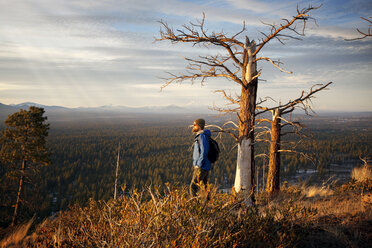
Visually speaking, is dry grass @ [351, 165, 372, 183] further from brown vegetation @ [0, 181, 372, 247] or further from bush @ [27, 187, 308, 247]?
bush @ [27, 187, 308, 247]

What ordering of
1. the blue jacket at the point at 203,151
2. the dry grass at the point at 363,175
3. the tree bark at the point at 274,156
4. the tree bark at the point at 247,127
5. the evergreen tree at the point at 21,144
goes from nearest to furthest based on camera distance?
the blue jacket at the point at 203,151, the tree bark at the point at 247,127, the tree bark at the point at 274,156, the dry grass at the point at 363,175, the evergreen tree at the point at 21,144

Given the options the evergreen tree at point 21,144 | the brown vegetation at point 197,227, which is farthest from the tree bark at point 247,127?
the evergreen tree at point 21,144

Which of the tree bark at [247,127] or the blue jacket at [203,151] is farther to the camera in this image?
the tree bark at [247,127]

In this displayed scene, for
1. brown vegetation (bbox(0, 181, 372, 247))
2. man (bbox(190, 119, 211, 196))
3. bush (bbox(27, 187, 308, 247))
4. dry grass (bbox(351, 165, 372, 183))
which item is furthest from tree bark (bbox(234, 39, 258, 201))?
dry grass (bbox(351, 165, 372, 183))

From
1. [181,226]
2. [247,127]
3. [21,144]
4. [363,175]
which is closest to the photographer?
[181,226]

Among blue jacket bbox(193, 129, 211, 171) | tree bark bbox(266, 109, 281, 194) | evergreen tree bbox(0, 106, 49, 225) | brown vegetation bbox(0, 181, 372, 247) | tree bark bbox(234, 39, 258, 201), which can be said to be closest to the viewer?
brown vegetation bbox(0, 181, 372, 247)

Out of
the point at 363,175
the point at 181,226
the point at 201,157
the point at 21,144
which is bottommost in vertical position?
the point at 363,175

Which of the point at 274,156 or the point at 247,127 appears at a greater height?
the point at 247,127

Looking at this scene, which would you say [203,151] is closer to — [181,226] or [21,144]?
[181,226]

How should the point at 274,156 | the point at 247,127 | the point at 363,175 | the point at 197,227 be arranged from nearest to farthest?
the point at 197,227
the point at 247,127
the point at 274,156
the point at 363,175

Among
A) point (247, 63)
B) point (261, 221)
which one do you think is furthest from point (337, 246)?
point (247, 63)

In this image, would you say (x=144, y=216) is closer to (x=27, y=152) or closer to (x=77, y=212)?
(x=77, y=212)

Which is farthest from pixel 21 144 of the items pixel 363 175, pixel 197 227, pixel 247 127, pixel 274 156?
pixel 363 175

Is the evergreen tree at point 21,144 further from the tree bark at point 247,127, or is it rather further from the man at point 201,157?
the tree bark at point 247,127
